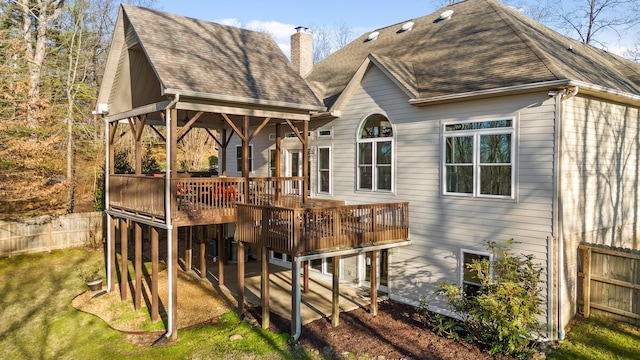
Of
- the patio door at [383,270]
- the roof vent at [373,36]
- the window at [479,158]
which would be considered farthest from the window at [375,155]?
the roof vent at [373,36]

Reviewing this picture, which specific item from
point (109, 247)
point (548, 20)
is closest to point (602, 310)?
point (109, 247)

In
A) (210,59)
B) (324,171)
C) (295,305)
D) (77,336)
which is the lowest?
(77,336)

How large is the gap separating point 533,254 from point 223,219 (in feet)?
24.0

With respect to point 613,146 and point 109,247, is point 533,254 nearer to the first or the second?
point 613,146

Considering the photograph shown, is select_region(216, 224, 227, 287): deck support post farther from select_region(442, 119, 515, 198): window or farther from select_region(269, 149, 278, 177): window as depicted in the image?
select_region(442, 119, 515, 198): window

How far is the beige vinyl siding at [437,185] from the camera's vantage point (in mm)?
8891

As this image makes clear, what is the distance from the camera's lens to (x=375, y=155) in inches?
483

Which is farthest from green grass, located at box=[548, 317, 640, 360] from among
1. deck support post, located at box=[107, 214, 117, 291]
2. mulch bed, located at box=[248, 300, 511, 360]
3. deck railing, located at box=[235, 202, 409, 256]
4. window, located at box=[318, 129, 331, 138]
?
deck support post, located at box=[107, 214, 117, 291]

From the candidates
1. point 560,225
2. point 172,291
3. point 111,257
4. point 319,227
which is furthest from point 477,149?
point 111,257

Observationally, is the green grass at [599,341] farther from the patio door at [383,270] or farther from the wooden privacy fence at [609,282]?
the patio door at [383,270]

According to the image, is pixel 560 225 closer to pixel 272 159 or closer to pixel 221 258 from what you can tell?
pixel 221 258

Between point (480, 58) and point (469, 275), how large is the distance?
5.49 metres

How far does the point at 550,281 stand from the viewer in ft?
28.8

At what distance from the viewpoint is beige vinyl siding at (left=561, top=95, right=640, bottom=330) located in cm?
907
